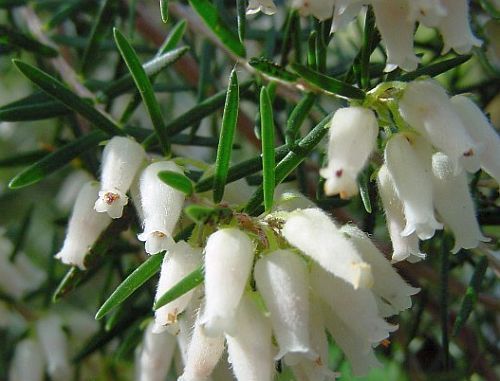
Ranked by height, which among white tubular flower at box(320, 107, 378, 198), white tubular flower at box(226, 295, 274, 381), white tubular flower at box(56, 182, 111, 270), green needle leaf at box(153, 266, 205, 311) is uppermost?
white tubular flower at box(320, 107, 378, 198)

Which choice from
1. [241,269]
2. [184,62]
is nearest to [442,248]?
[241,269]

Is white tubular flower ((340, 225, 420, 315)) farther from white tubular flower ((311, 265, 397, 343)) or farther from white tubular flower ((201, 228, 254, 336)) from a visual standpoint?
white tubular flower ((201, 228, 254, 336))

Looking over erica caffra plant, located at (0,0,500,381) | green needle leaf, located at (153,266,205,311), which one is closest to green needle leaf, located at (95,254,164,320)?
erica caffra plant, located at (0,0,500,381)

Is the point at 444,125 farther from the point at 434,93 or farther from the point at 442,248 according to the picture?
the point at 442,248

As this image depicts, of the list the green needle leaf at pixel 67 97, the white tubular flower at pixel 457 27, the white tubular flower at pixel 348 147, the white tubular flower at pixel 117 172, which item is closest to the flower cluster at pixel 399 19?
the white tubular flower at pixel 457 27

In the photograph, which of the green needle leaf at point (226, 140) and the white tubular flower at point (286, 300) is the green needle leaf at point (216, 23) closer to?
the green needle leaf at point (226, 140)

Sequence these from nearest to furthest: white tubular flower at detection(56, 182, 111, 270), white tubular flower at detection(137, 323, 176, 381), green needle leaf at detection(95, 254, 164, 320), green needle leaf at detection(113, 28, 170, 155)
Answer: green needle leaf at detection(95, 254, 164, 320) → green needle leaf at detection(113, 28, 170, 155) → white tubular flower at detection(56, 182, 111, 270) → white tubular flower at detection(137, 323, 176, 381)
